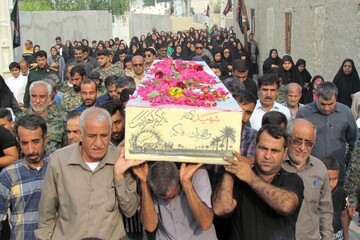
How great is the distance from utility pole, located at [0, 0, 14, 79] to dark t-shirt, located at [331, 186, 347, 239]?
9080 millimetres

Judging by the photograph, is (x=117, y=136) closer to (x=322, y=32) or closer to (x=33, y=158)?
(x=33, y=158)

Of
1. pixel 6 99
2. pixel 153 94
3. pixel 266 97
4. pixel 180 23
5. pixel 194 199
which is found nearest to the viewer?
pixel 194 199

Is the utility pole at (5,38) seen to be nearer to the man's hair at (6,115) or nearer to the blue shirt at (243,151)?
the man's hair at (6,115)

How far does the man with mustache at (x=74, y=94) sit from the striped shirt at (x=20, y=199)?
2772 millimetres

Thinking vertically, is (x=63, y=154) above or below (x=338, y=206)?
above

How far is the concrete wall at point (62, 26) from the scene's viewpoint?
24922 mm

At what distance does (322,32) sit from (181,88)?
9221 mm

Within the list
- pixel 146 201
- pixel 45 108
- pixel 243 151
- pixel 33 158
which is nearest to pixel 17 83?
pixel 45 108

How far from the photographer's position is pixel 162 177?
315cm

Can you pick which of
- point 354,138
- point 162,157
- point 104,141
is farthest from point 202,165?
point 354,138

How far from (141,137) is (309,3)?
11.2 metres

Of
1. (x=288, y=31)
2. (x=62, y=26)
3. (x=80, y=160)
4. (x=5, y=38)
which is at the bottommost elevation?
(x=80, y=160)

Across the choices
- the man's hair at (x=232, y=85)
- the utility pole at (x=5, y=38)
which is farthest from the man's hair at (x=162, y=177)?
the utility pole at (x=5, y=38)

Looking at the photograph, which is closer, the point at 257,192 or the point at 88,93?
the point at 257,192
